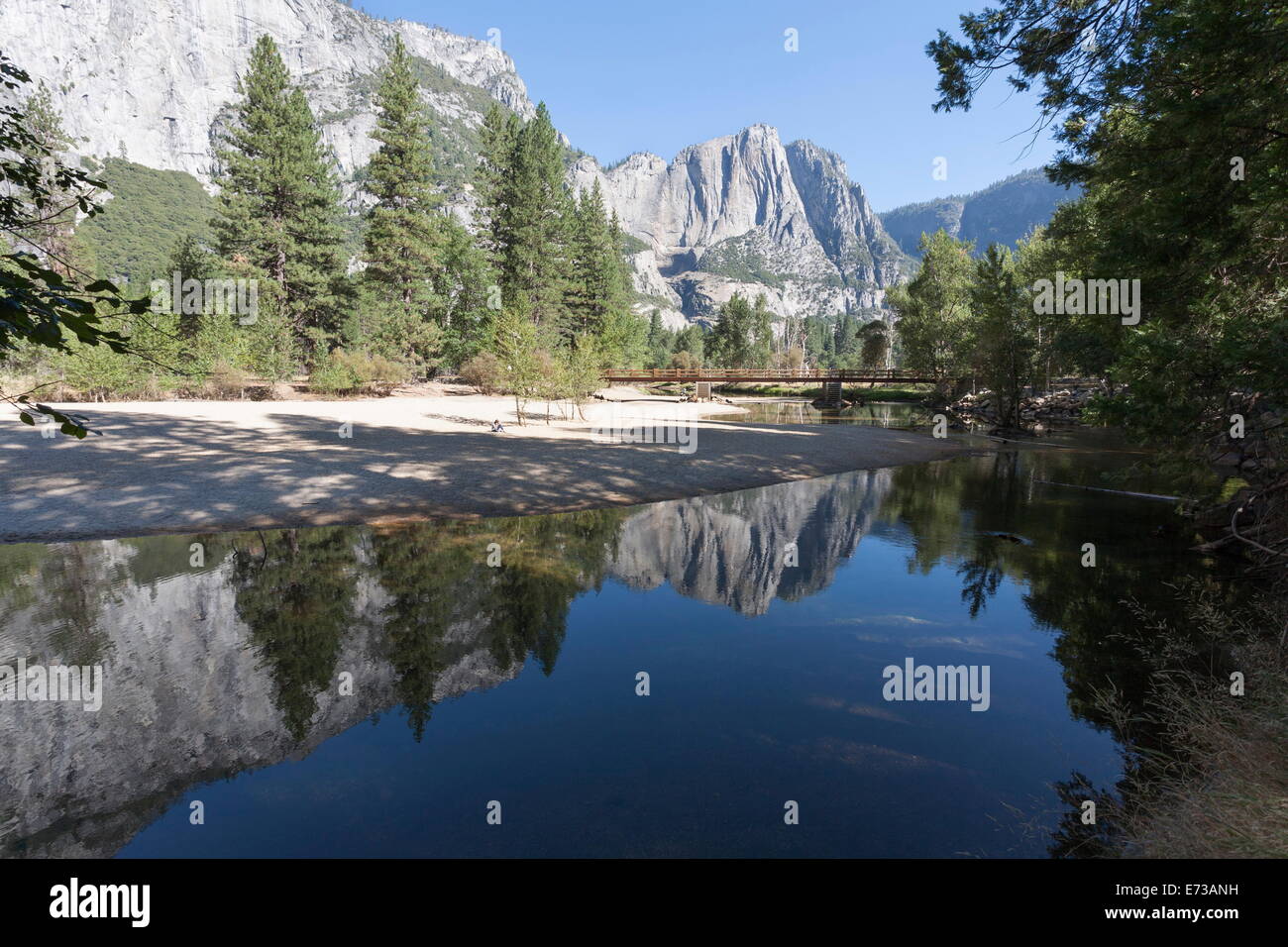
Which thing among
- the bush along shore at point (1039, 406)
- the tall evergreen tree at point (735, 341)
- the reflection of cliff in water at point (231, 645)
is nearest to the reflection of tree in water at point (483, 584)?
the reflection of cliff in water at point (231, 645)

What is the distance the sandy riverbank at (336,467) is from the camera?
1466 centimetres

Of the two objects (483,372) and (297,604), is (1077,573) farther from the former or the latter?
(483,372)

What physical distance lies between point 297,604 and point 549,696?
4908 mm

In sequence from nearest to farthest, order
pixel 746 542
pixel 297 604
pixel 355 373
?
pixel 297 604 → pixel 746 542 → pixel 355 373

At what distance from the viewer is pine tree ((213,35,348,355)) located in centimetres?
4584

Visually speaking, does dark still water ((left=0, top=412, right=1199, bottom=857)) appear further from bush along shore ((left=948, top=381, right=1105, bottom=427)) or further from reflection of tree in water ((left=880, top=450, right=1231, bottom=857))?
bush along shore ((left=948, top=381, right=1105, bottom=427))

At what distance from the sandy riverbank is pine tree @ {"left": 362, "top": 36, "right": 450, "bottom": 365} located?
17.0 meters

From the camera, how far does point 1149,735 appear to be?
681 cm

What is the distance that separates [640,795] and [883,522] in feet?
44.3

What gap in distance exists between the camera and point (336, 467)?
1964 centimetres

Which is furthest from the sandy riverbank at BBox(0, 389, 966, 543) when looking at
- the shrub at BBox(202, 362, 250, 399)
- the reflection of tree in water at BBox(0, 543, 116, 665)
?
the shrub at BBox(202, 362, 250, 399)

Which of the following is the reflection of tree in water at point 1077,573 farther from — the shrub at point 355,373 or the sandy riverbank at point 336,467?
the shrub at point 355,373

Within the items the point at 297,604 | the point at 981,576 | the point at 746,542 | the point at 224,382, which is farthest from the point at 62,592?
the point at 224,382

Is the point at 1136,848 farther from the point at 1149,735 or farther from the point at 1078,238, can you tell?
the point at 1078,238
